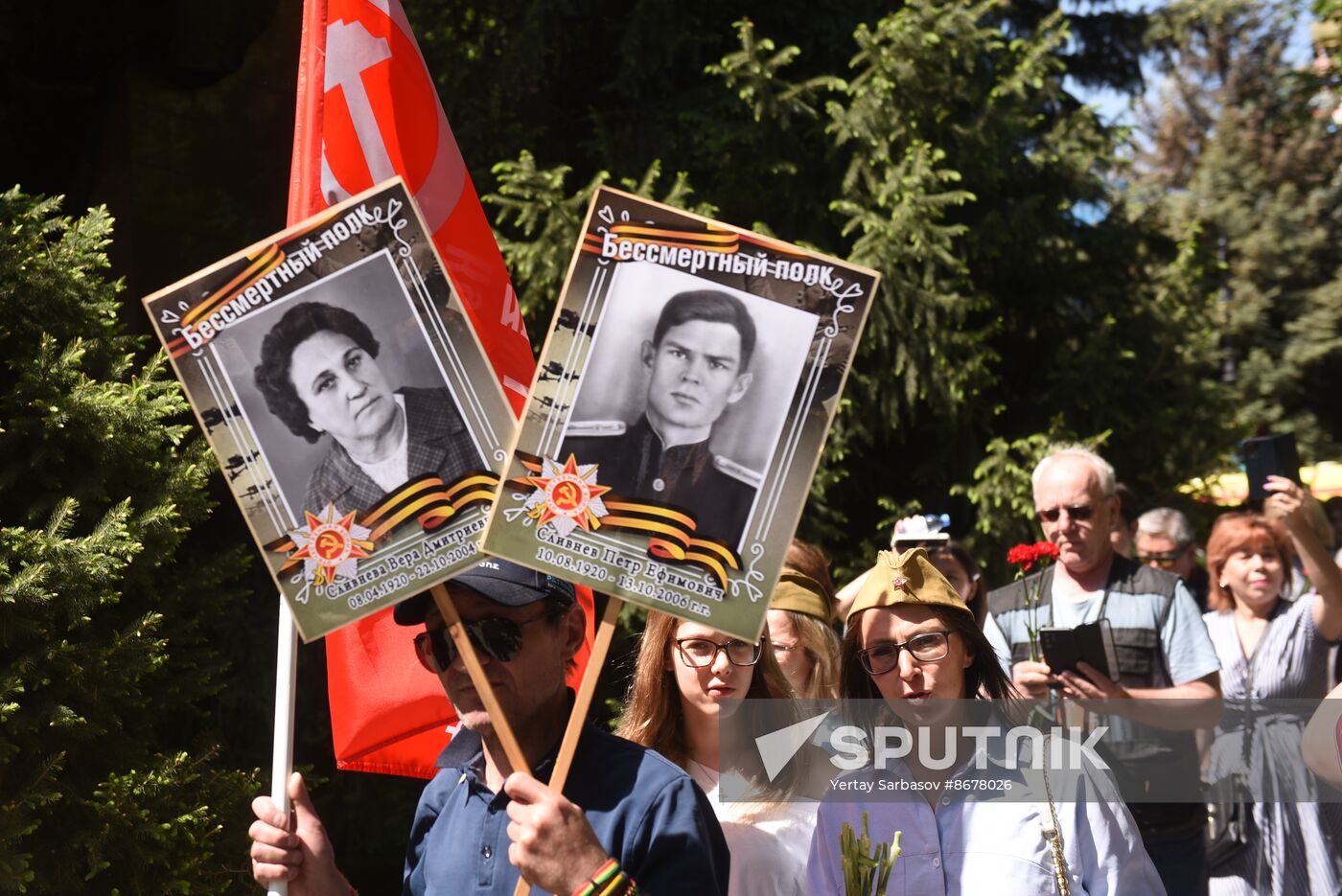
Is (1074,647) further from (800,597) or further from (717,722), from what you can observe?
(717,722)

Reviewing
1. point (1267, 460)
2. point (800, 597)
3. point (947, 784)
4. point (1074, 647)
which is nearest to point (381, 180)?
point (800, 597)

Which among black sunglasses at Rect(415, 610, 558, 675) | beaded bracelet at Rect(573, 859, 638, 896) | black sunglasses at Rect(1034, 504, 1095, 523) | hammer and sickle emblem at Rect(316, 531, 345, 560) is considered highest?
black sunglasses at Rect(1034, 504, 1095, 523)

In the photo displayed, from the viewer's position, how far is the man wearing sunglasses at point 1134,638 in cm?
441

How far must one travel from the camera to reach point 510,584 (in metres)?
2.43

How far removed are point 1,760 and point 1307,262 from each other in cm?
2722

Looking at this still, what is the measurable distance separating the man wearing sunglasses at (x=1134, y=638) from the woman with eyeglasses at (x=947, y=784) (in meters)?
1.28

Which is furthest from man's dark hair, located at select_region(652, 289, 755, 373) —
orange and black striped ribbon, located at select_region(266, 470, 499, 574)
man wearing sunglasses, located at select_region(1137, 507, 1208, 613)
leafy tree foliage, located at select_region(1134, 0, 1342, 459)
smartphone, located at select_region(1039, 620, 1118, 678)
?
leafy tree foliage, located at select_region(1134, 0, 1342, 459)

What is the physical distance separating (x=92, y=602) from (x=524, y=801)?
2556mm

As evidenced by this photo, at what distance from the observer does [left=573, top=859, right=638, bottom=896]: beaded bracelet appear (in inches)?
81.7

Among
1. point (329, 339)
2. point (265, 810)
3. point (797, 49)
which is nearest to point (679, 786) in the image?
point (265, 810)

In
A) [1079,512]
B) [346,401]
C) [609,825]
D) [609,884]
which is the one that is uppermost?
[1079,512]

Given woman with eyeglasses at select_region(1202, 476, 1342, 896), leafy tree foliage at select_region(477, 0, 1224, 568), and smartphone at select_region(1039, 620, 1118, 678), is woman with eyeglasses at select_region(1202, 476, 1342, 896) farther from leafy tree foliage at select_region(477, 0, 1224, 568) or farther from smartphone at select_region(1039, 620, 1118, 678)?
leafy tree foliage at select_region(477, 0, 1224, 568)

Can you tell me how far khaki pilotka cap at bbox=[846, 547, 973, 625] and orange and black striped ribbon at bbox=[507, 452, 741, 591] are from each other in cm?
82

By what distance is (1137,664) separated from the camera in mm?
4473
